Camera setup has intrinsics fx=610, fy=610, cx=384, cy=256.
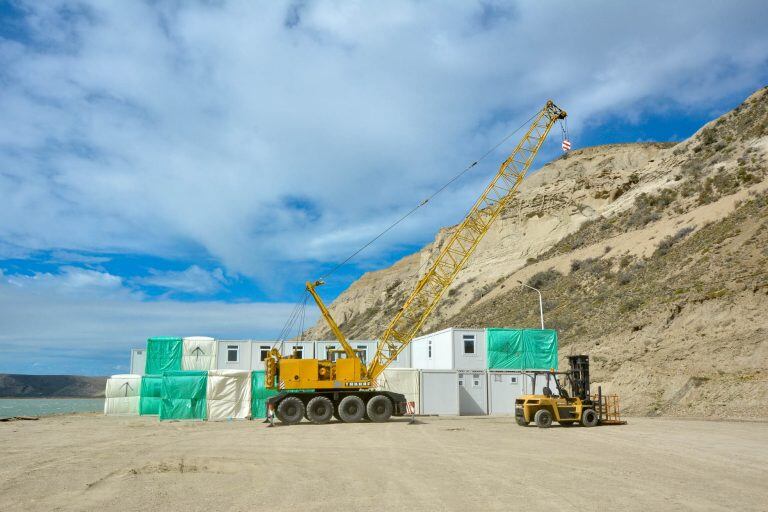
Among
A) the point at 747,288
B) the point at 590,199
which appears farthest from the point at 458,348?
the point at 590,199

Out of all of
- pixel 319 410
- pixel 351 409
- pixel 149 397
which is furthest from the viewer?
pixel 149 397

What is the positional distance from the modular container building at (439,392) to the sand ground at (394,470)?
482 inches

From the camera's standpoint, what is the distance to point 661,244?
173 feet

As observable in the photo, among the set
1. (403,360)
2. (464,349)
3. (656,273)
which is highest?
(656,273)

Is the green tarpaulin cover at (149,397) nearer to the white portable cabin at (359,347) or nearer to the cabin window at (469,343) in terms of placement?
the white portable cabin at (359,347)

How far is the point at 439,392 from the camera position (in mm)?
36625

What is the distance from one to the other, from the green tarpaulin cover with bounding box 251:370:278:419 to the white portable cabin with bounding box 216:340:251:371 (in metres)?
9.44

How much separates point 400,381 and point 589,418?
12953 mm

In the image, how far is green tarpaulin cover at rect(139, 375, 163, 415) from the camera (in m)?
38.7

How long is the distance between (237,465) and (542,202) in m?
77.5

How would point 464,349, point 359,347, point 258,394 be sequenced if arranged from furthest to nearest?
point 359,347
point 464,349
point 258,394

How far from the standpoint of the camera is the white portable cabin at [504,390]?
3747 centimetres

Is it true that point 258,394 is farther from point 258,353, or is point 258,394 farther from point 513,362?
point 513,362

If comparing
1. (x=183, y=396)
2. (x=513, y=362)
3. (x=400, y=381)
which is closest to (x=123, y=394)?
(x=183, y=396)
